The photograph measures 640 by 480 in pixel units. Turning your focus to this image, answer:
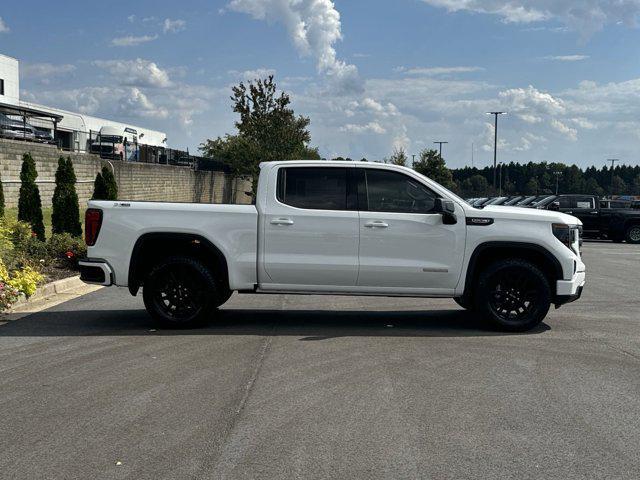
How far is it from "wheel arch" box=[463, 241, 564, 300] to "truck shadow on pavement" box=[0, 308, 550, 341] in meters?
0.66

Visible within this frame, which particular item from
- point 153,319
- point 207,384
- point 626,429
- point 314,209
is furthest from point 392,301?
point 626,429

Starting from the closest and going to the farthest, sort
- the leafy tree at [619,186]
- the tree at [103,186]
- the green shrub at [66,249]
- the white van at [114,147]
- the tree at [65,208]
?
the green shrub at [66,249], the tree at [65,208], the tree at [103,186], the white van at [114,147], the leafy tree at [619,186]

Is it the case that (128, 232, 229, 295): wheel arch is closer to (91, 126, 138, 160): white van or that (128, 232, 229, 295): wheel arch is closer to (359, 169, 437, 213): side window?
(359, 169, 437, 213): side window

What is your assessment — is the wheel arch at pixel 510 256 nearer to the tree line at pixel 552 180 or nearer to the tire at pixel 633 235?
the tire at pixel 633 235

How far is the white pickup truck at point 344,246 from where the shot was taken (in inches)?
334

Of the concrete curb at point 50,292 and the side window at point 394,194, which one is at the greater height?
the side window at point 394,194

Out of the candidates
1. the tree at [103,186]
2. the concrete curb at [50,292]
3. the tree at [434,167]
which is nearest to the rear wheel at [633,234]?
the tree at [103,186]

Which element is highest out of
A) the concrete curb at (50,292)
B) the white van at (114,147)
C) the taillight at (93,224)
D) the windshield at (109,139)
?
the windshield at (109,139)

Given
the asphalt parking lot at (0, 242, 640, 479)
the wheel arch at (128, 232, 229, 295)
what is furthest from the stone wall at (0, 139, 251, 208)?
the asphalt parking lot at (0, 242, 640, 479)

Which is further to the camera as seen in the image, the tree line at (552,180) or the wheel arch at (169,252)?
the tree line at (552,180)

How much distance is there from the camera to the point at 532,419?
17.2 ft

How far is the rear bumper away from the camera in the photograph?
858 cm

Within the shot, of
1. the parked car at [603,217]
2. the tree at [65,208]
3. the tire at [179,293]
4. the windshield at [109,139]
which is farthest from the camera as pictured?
the windshield at [109,139]

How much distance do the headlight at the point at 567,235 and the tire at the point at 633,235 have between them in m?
21.2
